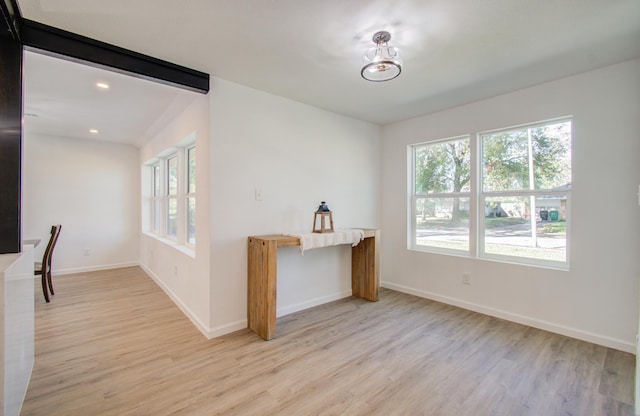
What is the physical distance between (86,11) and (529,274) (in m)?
4.23

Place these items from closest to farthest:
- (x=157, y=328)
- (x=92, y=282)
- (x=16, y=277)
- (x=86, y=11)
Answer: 1. (x=16, y=277)
2. (x=86, y=11)
3. (x=157, y=328)
4. (x=92, y=282)

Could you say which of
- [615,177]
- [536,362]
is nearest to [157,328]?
[536,362]

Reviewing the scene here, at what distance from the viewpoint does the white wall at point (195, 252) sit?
8.79 feet

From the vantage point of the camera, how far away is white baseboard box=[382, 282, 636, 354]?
2.39 metres

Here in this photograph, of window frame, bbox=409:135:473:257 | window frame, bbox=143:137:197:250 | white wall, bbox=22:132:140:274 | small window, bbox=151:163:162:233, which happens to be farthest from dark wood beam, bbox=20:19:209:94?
white wall, bbox=22:132:140:274

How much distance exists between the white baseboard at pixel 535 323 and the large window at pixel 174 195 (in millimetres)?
3101

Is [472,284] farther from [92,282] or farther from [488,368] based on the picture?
[92,282]

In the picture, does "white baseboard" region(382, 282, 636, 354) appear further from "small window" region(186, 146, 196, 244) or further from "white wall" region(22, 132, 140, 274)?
"white wall" region(22, 132, 140, 274)

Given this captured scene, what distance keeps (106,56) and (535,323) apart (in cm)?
448

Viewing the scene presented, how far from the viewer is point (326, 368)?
212cm

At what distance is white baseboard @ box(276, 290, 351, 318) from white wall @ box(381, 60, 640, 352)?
5.09 ft

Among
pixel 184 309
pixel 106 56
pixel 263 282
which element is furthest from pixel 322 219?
pixel 106 56

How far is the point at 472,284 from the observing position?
10.8ft

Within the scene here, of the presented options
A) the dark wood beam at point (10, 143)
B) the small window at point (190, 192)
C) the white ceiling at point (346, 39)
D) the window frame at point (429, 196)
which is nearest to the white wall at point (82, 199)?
the white ceiling at point (346, 39)
